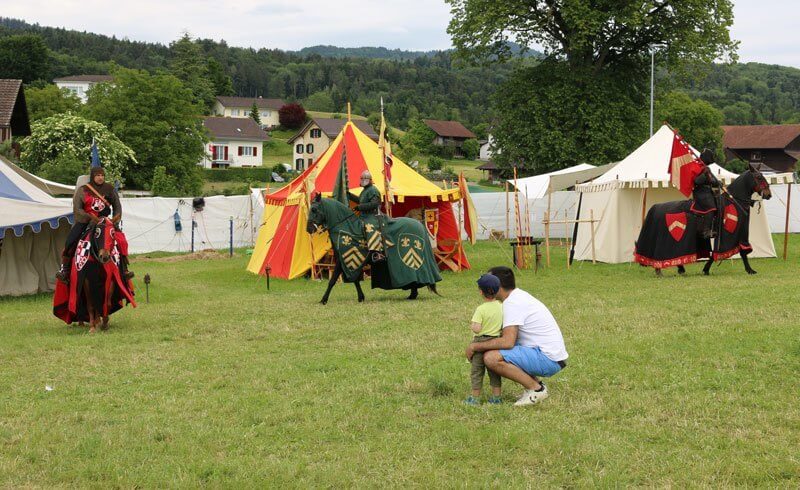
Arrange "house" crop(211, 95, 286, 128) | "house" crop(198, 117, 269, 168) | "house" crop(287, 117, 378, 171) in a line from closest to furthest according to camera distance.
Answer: "house" crop(287, 117, 378, 171)
"house" crop(198, 117, 269, 168)
"house" crop(211, 95, 286, 128)

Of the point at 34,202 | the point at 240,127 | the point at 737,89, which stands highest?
the point at 737,89

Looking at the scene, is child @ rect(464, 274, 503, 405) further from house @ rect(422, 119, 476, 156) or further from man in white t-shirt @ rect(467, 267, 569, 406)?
house @ rect(422, 119, 476, 156)

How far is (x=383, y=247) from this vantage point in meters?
14.0

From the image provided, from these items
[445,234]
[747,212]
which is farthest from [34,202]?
[747,212]

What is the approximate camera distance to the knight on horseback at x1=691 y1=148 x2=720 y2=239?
16422 millimetres

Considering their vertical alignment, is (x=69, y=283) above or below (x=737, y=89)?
below

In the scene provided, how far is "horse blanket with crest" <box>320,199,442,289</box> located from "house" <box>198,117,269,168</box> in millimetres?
76806

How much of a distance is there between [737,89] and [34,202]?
467 feet

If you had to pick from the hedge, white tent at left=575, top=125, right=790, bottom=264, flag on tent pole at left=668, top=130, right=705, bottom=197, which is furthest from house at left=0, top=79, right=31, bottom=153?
flag on tent pole at left=668, top=130, right=705, bottom=197

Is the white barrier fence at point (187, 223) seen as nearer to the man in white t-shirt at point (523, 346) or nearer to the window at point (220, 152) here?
the man in white t-shirt at point (523, 346)

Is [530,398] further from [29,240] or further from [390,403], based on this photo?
[29,240]

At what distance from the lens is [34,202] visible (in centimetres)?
1619

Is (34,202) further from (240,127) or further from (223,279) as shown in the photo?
(240,127)

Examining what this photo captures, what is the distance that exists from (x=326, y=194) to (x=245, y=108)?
4173 inches
